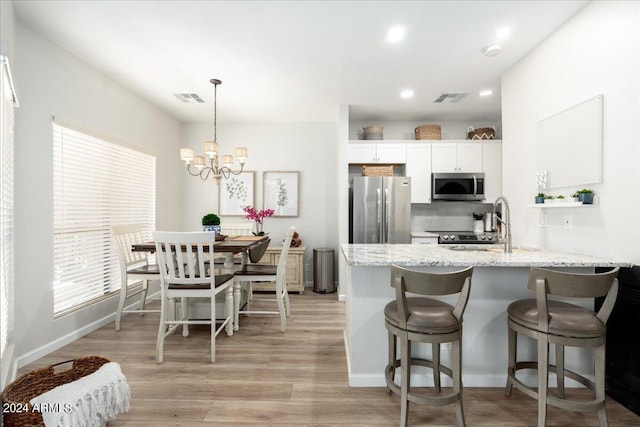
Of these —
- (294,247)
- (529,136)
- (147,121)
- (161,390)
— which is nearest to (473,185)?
(529,136)

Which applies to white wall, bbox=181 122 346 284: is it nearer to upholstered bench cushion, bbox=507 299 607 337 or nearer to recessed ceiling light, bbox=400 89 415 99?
recessed ceiling light, bbox=400 89 415 99

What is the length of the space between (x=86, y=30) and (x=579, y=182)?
4139mm

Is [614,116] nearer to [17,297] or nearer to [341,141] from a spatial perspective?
[341,141]

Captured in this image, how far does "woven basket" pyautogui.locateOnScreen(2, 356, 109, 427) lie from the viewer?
5.18 feet

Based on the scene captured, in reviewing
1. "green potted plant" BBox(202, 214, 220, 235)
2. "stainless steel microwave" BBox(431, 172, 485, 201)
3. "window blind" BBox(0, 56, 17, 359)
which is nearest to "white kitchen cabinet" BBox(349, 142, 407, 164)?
"stainless steel microwave" BBox(431, 172, 485, 201)

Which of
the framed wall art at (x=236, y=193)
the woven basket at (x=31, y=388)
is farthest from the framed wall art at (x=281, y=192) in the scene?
the woven basket at (x=31, y=388)

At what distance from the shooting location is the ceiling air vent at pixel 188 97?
4.04 metres

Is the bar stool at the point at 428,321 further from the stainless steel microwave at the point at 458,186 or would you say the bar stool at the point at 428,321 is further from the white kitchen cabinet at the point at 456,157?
the white kitchen cabinet at the point at 456,157

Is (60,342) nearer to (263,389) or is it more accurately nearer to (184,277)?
(184,277)

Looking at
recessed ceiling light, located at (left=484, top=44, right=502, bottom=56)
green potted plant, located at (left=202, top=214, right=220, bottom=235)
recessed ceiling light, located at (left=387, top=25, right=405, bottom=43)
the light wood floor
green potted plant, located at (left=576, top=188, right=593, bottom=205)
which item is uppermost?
recessed ceiling light, located at (left=387, top=25, right=405, bottom=43)

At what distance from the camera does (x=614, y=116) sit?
2084mm

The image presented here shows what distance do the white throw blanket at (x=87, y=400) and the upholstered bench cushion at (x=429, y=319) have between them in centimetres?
165

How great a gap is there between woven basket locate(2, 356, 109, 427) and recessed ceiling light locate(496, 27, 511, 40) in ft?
12.6

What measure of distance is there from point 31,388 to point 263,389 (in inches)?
52.7
